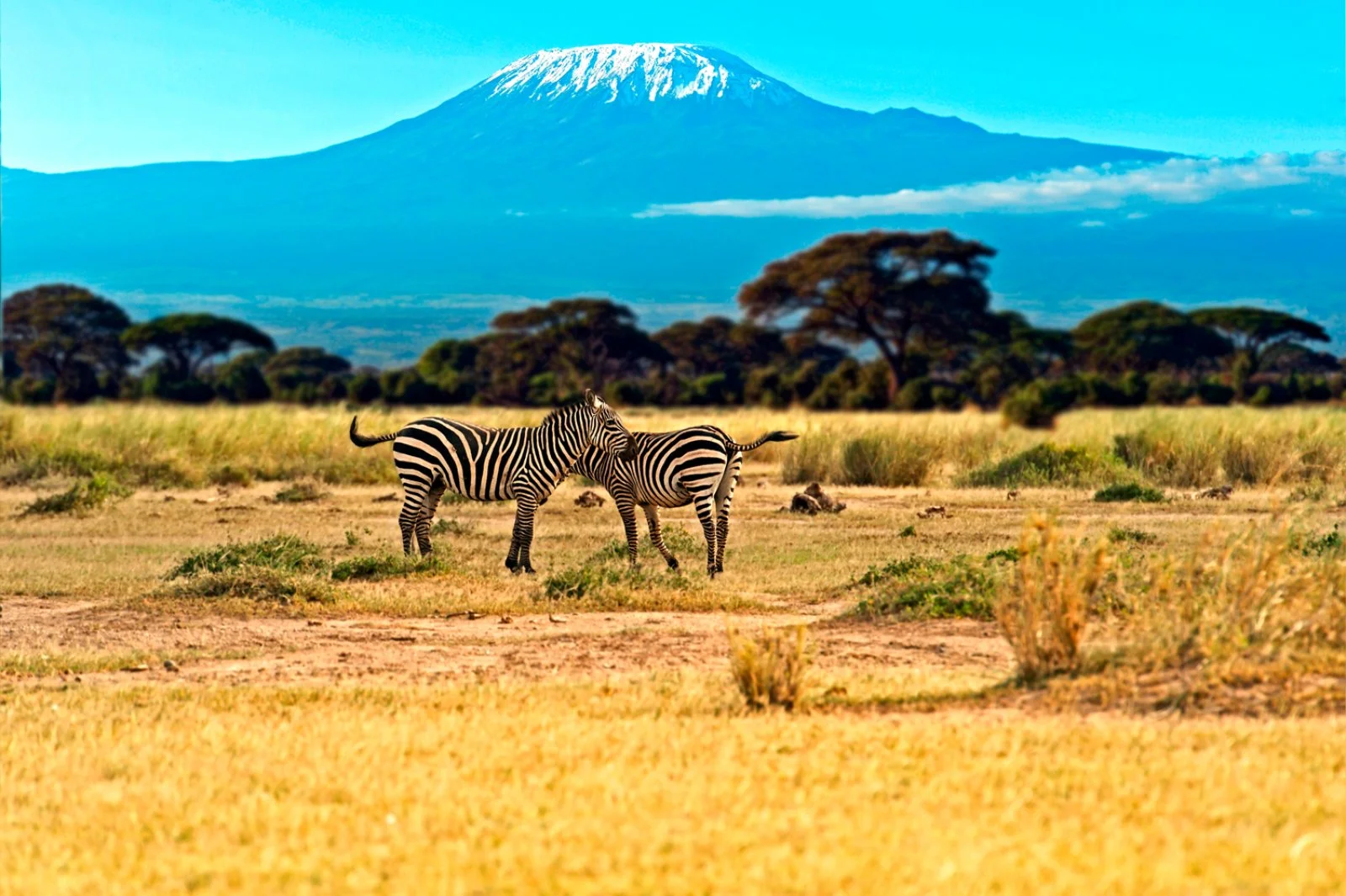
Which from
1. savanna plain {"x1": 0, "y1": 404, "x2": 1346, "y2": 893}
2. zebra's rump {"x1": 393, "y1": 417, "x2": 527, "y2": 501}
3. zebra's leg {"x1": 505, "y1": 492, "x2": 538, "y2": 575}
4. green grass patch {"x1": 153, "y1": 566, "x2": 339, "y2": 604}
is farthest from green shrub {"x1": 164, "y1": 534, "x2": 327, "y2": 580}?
zebra's rump {"x1": 393, "y1": 417, "x2": 527, "y2": 501}

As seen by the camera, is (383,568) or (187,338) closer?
(383,568)

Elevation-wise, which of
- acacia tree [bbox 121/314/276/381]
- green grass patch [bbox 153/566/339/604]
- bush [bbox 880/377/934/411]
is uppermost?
acacia tree [bbox 121/314/276/381]

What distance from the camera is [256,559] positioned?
42.1 ft

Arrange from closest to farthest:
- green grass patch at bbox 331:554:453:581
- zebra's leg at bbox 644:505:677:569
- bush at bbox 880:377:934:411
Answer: green grass patch at bbox 331:554:453:581, zebra's leg at bbox 644:505:677:569, bush at bbox 880:377:934:411

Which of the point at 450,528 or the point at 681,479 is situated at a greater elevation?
the point at 681,479

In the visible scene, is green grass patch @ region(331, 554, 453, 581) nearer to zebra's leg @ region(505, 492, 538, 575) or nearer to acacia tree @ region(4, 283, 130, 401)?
zebra's leg @ region(505, 492, 538, 575)

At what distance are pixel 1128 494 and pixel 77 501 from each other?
12.0m

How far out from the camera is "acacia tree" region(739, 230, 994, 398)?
6309 centimetres

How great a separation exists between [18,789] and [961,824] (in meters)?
3.49

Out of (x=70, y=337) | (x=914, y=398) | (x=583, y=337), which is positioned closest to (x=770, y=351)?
(x=583, y=337)

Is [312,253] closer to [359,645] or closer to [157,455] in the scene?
[157,455]

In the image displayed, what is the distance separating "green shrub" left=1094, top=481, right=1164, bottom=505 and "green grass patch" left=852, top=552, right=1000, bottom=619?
921cm

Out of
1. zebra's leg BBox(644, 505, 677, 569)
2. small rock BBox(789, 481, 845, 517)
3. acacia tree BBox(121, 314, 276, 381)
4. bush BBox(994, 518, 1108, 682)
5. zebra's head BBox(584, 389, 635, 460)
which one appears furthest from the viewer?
acacia tree BBox(121, 314, 276, 381)

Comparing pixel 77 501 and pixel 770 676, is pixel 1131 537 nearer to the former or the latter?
pixel 770 676
